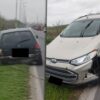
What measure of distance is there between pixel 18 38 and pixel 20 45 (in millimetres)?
80

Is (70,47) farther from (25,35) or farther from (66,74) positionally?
(25,35)

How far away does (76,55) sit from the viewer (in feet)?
18.3

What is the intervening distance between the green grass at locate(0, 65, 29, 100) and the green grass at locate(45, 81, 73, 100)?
3.97ft

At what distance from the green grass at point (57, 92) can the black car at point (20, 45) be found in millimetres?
1861

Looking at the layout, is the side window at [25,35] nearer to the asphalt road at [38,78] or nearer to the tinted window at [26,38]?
the tinted window at [26,38]

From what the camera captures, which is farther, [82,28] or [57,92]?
[82,28]

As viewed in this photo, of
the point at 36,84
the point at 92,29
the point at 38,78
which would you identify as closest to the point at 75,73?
the point at 92,29

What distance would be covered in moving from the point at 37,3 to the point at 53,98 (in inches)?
92.0

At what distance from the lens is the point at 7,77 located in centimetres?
322

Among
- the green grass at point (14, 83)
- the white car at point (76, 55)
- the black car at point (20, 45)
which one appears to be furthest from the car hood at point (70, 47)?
the black car at point (20, 45)

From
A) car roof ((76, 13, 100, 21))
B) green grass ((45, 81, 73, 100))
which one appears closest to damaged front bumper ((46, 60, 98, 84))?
green grass ((45, 81, 73, 100))

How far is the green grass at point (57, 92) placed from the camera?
4716 mm

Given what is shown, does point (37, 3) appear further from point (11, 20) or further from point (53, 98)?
point (53, 98)

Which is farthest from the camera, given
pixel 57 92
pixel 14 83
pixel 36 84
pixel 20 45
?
pixel 57 92
